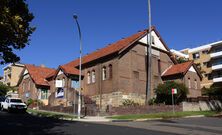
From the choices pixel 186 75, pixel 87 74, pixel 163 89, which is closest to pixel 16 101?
pixel 87 74

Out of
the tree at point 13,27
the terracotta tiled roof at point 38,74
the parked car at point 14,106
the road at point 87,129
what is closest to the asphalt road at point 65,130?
the road at point 87,129

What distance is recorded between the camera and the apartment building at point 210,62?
62656 millimetres

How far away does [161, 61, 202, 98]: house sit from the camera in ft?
132

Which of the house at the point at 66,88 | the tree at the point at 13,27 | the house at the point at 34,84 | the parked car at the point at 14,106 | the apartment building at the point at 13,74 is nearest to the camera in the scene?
the tree at the point at 13,27

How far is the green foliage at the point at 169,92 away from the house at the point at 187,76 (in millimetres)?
3677

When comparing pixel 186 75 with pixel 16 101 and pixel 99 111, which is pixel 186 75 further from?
pixel 16 101

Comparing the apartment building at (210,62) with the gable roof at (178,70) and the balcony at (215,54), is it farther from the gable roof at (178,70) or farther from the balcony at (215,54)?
the gable roof at (178,70)

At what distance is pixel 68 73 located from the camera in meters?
41.6

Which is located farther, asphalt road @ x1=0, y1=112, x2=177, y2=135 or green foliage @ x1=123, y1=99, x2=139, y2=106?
A: green foliage @ x1=123, y1=99, x2=139, y2=106

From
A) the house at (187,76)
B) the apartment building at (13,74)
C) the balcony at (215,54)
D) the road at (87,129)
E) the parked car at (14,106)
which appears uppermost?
the balcony at (215,54)

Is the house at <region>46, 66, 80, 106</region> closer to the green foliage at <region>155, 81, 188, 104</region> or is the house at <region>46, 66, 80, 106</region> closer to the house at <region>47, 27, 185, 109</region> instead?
the house at <region>47, 27, 185, 109</region>

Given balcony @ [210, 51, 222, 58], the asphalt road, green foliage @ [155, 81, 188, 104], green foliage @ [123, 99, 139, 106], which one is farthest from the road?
balcony @ [210, 51, 222, 58]

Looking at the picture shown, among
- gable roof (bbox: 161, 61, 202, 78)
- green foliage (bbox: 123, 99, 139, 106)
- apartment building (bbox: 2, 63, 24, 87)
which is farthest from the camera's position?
apartment building (bbox: 2, 63, 24, 87)

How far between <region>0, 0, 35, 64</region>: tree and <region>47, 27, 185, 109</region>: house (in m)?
23.5
